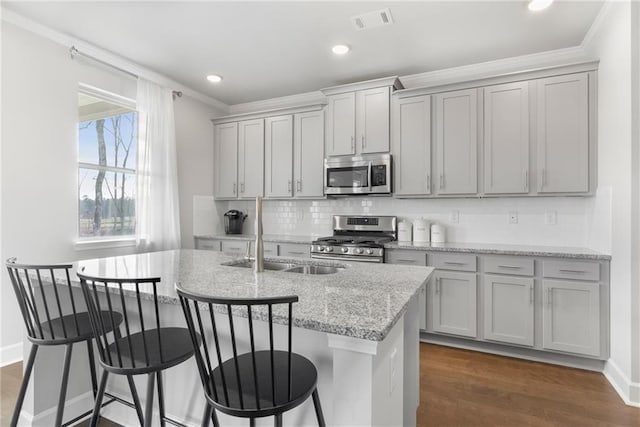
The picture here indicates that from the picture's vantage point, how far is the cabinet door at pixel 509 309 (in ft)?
8.86

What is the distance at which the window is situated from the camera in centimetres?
311

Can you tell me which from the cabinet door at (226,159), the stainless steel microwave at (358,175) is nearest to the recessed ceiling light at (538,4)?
the stainless steel microwave at (358,175)

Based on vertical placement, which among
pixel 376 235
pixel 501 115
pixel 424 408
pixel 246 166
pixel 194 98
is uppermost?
pixel 194 98

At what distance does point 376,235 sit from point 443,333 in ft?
4.04

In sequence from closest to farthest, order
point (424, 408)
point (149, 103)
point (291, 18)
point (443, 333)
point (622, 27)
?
point (424, 408) < point (622, 27) < point (291, 18) < point (443, 333) < point (149, 103)

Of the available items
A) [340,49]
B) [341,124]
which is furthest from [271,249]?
[340,49]

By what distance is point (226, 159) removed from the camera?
4.48m

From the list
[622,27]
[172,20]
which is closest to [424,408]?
[622,27]

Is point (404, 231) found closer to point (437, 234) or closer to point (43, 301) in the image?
point (437, 234)

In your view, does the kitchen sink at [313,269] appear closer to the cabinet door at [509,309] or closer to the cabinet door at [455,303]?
the cabinet door at [455,303]

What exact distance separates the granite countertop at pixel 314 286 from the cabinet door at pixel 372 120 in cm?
188

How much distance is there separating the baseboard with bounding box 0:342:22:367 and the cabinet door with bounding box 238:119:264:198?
2.58 metres

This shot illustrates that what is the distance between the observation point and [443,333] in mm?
2996

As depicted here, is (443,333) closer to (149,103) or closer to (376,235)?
(376,235)
